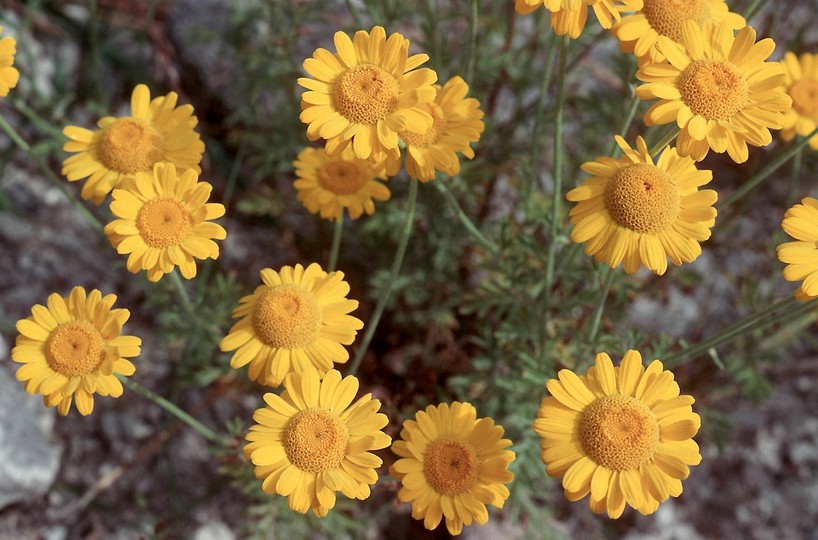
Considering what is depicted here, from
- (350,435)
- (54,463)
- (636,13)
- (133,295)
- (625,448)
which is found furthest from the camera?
(133,295)

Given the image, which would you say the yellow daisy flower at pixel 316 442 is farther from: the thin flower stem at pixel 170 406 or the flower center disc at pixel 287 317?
the thin flower stem at pixel 170 406

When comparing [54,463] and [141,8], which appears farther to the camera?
[141,8]

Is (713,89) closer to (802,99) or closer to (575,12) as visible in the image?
(575,12)

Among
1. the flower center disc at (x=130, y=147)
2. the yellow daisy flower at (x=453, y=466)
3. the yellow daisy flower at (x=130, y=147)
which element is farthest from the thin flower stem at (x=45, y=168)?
the yellow daisy flower at (x=453, y=466)

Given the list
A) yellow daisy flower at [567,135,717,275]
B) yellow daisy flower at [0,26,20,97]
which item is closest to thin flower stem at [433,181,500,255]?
yellow daisy flower at [567,135,717,275]

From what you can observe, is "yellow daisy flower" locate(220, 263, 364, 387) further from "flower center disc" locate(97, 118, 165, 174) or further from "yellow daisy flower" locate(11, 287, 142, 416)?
"flower center disc" locate(97, 118, 165, 174)

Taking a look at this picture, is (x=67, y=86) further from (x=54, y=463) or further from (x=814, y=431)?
(x=814, y=431)

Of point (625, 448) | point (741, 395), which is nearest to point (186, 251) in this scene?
point (625, 448)
